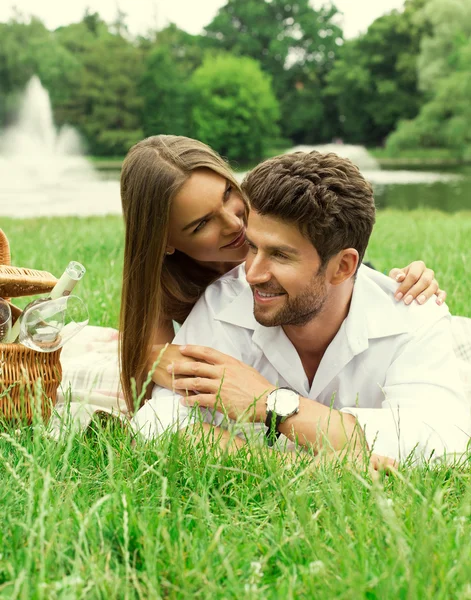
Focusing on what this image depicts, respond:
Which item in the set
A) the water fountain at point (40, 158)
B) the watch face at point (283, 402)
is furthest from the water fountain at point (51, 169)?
the watch face at point (283, 402)

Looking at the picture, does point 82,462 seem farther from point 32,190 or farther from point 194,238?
point 32,190

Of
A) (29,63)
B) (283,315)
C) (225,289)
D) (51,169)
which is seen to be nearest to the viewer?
(283,315)

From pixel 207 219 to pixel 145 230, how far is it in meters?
0.30

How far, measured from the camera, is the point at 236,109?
4391 centimetres

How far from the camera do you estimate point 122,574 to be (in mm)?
1750

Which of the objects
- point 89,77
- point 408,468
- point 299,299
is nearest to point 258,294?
point 299,299

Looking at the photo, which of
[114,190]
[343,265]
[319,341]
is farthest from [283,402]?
[114,190]

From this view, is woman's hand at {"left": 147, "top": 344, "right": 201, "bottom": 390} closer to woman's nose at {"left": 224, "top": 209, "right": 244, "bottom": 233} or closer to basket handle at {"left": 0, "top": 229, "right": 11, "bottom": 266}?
woman's nose at {"left": 224, "top": 209, "right": 244, "bottom": 233}

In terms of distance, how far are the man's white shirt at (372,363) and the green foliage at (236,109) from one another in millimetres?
39322

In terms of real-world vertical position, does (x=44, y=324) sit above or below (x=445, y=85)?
above

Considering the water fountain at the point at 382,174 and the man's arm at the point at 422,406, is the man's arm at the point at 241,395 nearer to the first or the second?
the man's arm at the point at 422,406

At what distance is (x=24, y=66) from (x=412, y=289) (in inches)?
1473

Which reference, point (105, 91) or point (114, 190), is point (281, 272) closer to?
point (114, 190)

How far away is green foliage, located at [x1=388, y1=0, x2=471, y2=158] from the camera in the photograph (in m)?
34.7
